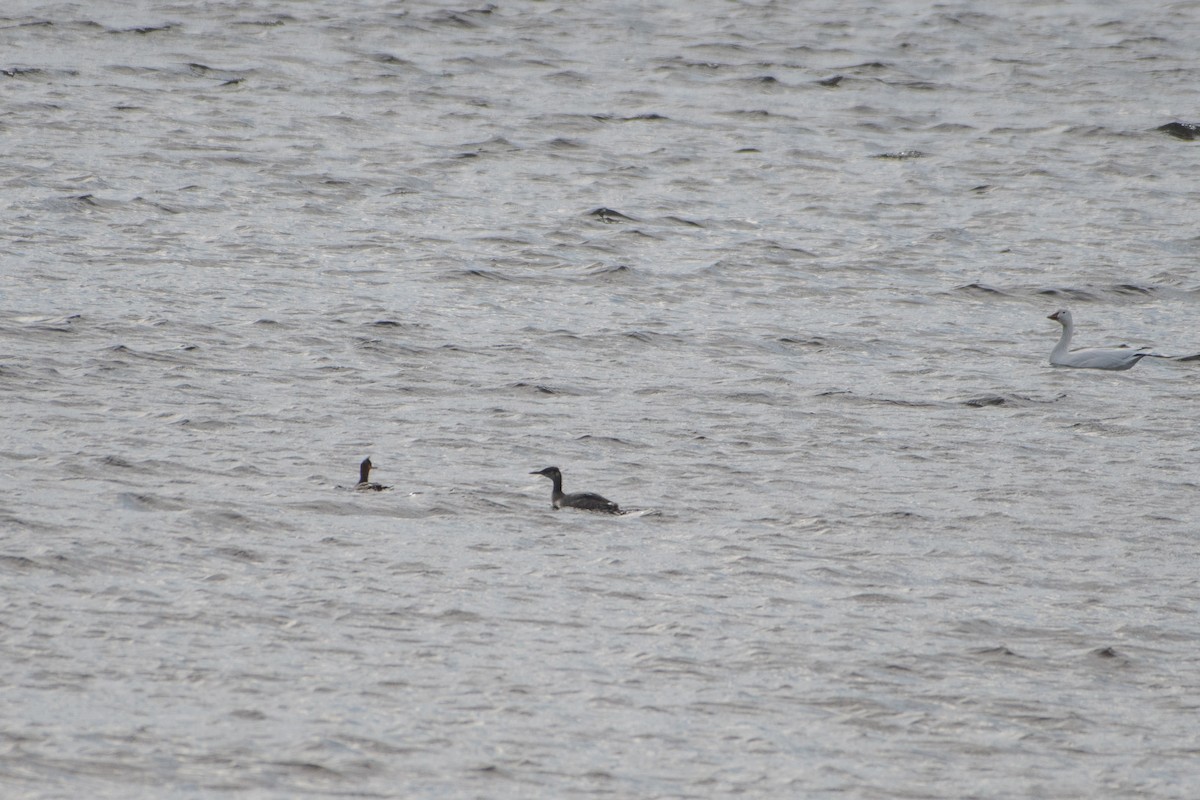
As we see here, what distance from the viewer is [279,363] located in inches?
780

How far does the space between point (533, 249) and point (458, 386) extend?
269 inches

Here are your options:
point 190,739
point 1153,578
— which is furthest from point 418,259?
point 190,739

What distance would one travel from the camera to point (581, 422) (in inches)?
723

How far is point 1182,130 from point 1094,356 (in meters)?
13.7

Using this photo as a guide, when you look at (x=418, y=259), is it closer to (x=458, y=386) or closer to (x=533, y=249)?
(x=533, y=249)

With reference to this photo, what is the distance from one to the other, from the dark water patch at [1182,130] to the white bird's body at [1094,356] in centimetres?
1288

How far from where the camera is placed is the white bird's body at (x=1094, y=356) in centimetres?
2164

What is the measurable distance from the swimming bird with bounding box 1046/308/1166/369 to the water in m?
0.18

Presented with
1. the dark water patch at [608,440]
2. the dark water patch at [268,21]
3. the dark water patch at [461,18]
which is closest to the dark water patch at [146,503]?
the dark water patch at [608,440]

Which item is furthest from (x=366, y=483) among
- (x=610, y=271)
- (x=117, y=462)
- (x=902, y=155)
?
(x=902, y=155)

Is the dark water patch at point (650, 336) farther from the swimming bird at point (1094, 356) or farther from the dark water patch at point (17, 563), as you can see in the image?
the dark water patch at point (17, 563)

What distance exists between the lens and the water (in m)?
11.4

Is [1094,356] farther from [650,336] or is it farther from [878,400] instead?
[650,336]

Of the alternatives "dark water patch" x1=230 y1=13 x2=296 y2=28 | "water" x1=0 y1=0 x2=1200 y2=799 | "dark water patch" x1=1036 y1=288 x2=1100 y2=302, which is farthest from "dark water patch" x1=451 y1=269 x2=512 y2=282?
"dark water patch" x1=230 y1=13 x2=296 y2=28
